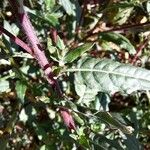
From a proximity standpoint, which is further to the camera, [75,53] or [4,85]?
[4,85]

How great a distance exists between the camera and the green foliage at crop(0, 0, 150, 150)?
1.40 m

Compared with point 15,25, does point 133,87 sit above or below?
below

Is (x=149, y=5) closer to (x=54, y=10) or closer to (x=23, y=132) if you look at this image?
(x=54, y=10)

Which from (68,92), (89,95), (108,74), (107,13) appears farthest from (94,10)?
(108,74)

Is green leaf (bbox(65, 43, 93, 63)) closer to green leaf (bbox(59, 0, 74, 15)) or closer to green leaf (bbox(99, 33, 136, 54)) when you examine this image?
green leaf (bbox(59, 0, 74, 15))

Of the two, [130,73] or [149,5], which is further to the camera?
[149,5]

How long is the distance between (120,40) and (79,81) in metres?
0.64

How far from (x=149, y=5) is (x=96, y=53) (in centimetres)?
41

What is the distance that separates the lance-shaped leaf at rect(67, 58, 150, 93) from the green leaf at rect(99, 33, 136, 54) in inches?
23.7

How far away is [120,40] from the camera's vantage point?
79.1 inches

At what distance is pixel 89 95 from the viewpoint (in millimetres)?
1723

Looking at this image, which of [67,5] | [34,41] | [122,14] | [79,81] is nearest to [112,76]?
[79,81]

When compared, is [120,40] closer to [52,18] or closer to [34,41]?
[52,18]

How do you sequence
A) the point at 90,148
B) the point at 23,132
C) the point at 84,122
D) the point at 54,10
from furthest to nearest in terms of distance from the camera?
1. the point at 23,132
2. the point at 54,10
3. the point at 84,122
4. the point at 90,148
